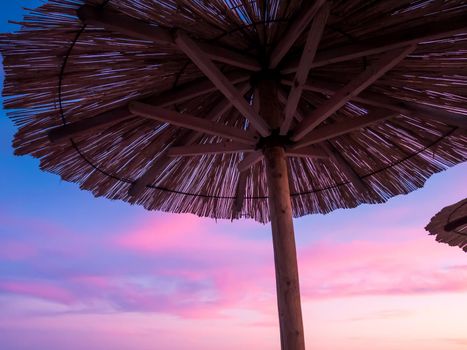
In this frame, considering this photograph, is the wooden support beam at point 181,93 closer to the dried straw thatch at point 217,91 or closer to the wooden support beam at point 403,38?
the dried straw thatch at point 217,91

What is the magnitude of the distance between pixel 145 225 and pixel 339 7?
801 cm

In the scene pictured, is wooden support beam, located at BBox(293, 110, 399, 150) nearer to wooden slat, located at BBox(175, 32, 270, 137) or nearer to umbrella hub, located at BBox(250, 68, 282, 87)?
wooden slat, located at BBox(175, 32, 270, 137)

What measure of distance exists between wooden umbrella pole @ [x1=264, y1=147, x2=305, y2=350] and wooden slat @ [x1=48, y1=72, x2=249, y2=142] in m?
0.66

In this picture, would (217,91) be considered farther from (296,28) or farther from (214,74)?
(296,28)

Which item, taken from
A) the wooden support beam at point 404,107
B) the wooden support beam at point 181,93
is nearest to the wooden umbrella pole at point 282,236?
the wooden support beam at point 404,107

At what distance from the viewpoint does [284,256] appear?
7.98 ft

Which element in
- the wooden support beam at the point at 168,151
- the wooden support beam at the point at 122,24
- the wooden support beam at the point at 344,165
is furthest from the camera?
the wooden support beam at the point at 344,165

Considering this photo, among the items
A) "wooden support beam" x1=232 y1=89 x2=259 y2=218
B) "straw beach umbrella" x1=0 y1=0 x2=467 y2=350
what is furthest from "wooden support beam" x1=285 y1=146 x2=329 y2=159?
"wooden support beam" x1=232 y1=89 x2=259 y2=218

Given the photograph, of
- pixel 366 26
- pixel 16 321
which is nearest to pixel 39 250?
pixel 16 321

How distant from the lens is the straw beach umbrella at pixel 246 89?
229 cm

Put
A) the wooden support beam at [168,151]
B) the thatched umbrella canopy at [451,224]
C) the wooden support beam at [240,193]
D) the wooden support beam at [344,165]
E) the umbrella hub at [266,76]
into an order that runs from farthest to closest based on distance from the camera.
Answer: the thatched umbrella canopy at [451,224], the wooden support beam at [240,193], the wooden support beam at [344,165], the wooden support beam at [168,151], the umbrella hub at [266,76]

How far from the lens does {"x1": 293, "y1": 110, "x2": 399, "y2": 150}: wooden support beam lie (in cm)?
272

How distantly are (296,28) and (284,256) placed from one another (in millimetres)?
1347

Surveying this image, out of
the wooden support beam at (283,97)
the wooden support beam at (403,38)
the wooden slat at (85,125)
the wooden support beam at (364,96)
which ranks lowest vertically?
the wooden slat at (85,125)
